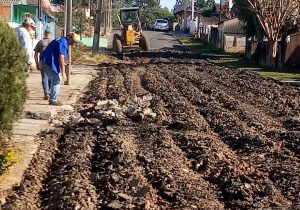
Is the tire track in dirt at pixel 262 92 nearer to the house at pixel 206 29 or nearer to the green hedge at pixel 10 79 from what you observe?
the green hedge at pixel 10 79

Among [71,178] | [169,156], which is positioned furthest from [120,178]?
[169,156]

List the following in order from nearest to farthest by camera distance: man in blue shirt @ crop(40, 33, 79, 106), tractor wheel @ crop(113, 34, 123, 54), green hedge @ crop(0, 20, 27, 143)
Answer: green hedge @ crop(0, 20, 27, 143) < man in blue shirt @ crop(40, 33, 79, 106) < tractor wheel @ crop(113, 34, 123, 54)

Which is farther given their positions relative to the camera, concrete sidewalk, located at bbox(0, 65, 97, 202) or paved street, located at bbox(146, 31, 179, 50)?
paved street, located at bbox(146, 31, 179, 50)

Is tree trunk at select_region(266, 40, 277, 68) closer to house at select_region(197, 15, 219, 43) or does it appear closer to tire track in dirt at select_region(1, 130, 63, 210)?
tire track in dirt at select_region(1, 130, 63, 210)

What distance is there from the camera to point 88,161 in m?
8.29

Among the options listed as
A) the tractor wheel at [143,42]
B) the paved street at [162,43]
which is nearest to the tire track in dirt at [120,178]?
the tractor wheel at [143,42]

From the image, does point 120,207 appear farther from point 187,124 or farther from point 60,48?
point 60,48

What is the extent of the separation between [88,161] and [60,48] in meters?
5.46

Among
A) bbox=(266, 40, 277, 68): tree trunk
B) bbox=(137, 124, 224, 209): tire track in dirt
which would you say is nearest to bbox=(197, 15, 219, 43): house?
bbox=(266, 40, 277, 68): tree trunk

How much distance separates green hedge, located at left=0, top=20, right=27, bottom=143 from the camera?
700cm

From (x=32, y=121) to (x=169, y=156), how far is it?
3.82m

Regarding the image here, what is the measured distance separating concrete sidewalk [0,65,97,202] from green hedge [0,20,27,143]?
1.82 ft

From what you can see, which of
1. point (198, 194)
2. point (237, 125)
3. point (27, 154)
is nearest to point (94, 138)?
point (27, 154)

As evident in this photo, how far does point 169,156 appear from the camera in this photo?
8.52 metres
